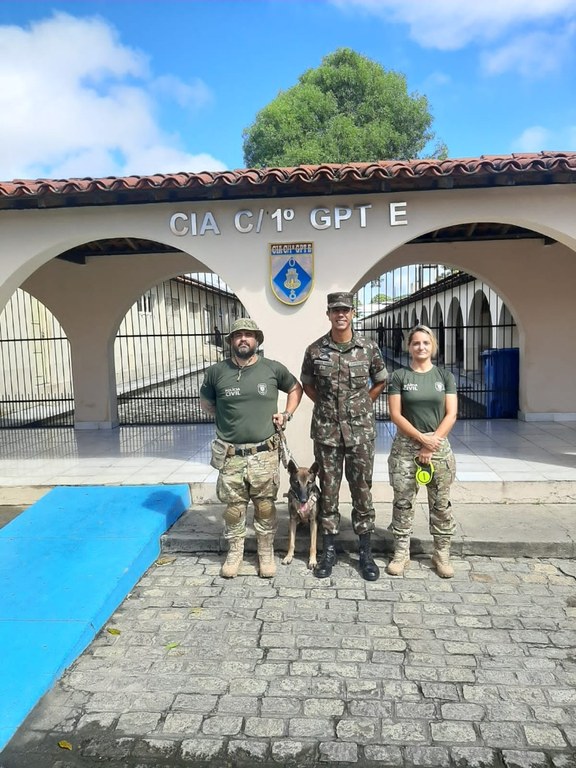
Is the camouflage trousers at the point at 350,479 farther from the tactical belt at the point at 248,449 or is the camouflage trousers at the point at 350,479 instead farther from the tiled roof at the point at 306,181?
the tiled roof at the point at 306,181

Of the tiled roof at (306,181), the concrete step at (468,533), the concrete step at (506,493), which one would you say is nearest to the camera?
the concrete step at (468,533)

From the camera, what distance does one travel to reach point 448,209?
5668 millimetres

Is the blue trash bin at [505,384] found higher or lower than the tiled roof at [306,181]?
lower

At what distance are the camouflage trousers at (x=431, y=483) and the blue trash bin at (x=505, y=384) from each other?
248 inches

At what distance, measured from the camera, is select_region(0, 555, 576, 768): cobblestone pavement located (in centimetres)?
246

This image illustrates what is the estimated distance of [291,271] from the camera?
18.8 feet

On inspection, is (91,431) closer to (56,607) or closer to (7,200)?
(7,200)

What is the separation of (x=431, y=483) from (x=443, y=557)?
591 mm

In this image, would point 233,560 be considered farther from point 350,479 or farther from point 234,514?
point 350,479

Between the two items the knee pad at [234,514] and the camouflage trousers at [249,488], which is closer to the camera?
the camouflage trousers at [249,488]

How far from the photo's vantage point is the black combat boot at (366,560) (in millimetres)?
4172

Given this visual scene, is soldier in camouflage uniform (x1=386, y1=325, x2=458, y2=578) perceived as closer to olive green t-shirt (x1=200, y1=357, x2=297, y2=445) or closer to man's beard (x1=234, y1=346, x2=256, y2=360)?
olive green t-shirt (x1=200, y1=357, x2=297, y2=445)

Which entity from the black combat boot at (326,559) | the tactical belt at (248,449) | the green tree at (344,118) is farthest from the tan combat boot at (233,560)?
the green tree at (344,118)

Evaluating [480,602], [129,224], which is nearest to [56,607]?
[480,602]
